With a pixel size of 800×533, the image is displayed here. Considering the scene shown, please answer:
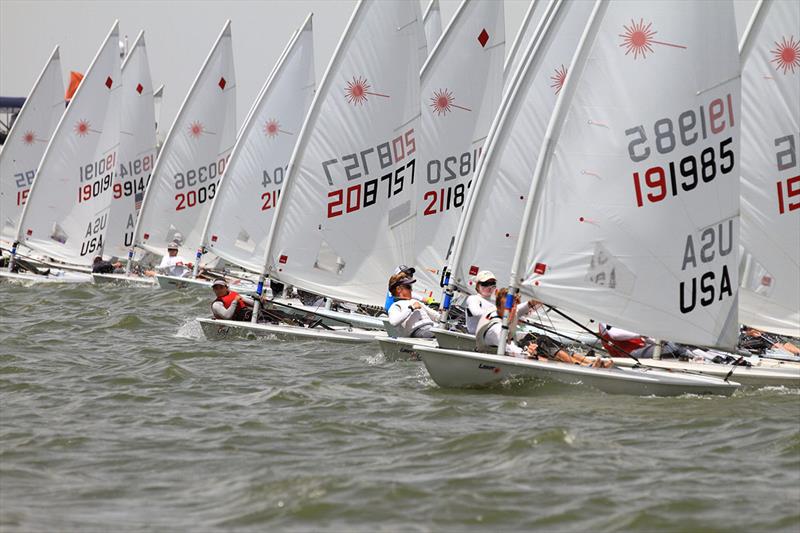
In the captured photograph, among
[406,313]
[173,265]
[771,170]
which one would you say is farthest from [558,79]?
[173,265]

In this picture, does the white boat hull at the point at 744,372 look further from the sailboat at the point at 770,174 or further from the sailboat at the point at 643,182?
the sailboat at the point at 770,174

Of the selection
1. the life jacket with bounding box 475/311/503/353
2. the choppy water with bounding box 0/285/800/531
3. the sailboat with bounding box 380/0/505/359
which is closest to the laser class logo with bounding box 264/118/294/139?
the sailboat with bounding box 380/0/505/359

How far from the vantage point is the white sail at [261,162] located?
22.8 meters

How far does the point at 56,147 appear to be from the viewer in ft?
97.6

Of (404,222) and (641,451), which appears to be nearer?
(641,451)

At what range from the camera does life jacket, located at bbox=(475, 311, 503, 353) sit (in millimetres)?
12898

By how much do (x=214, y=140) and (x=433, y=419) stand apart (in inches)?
768

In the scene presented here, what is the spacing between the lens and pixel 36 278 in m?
26.9

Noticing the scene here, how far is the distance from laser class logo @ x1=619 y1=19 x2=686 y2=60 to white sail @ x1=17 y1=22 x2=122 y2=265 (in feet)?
61.9

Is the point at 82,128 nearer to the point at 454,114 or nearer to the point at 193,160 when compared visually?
the point at 193,160

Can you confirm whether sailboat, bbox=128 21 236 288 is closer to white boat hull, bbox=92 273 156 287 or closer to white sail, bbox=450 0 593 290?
white boat hull, bbox=92 273 156 287

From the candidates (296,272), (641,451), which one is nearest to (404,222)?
(296,272)

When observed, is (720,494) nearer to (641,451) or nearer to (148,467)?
(641,451)

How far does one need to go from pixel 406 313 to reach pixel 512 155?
2.52 meters
